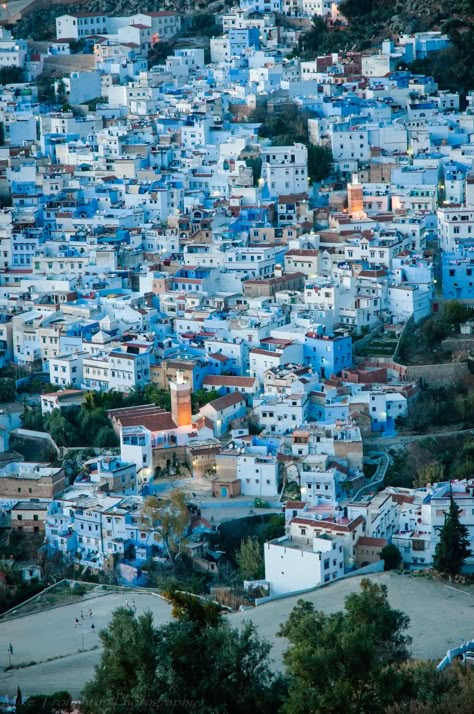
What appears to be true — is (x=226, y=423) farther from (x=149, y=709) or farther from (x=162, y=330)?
(x=149, y=709)

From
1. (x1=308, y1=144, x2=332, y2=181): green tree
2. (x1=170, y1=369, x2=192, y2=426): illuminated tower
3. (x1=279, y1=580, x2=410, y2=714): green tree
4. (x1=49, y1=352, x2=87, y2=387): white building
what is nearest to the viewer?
(x1=279, y1=580, x2=410, y2=714): green tree

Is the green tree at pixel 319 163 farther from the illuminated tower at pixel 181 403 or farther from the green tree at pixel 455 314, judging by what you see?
the illuminated tower at pixel 181 403

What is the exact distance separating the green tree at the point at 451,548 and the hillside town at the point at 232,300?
1.18 feet

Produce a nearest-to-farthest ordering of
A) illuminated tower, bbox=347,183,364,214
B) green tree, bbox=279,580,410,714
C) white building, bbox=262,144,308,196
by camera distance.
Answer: green tree, bbox=279,580,410,714 → illuminated tower, bbox=347,183,364,214 → white building, bbox=262,144,308,196

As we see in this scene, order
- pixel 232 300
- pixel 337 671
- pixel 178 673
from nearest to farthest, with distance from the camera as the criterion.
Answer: pixel 337 671 < pixel 178 673 < pixel 232 300

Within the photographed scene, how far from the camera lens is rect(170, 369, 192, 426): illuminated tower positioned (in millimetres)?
22300

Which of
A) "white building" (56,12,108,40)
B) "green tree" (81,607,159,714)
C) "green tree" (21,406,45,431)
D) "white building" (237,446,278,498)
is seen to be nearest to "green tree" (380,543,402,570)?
"white building" (237,446,278,498)

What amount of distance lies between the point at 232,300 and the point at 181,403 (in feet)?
10.7

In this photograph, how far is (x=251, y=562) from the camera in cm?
1975

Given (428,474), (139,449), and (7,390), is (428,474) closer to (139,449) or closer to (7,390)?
(139,449)

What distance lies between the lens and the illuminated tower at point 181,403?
→ 2230 centimetres

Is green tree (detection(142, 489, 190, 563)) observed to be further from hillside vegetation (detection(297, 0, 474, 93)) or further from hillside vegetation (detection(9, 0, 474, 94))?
hillside vegetation (detection(297, 0, 474, 93))

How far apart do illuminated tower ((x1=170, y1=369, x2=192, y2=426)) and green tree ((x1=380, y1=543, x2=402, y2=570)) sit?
3.42 metres

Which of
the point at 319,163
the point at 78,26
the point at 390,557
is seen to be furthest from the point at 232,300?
the point at 78,26
